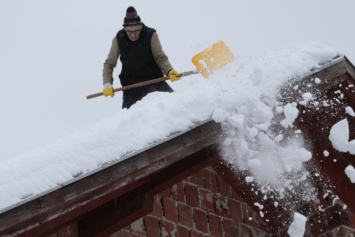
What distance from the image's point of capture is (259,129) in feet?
15.3

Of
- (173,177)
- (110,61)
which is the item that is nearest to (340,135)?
(173,177)

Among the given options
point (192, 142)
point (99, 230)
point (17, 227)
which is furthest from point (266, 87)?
point (17, 227)

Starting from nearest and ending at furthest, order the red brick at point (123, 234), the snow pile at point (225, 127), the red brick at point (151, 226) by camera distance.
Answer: the snow pile at point (225, 127) < the red brick at point (123, 234) < the red brick at point (151, 226)

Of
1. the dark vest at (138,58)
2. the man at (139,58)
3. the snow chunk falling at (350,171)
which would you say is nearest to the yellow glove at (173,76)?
the man at (139,58)

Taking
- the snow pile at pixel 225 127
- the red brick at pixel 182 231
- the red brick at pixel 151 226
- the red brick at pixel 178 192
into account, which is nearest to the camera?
the snow pile at pixel 225 127

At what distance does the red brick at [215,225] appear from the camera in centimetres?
543

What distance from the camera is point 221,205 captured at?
5598mm

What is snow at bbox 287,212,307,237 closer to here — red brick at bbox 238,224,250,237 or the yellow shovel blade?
red brick at bbox 238,224,250,237

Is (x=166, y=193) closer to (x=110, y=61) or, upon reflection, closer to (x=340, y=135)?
(x=340, y=135)

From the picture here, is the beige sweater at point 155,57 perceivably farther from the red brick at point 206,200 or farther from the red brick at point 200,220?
the red brick at point 200,220

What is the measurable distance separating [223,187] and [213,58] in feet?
7.88

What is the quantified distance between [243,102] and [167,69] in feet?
11.8

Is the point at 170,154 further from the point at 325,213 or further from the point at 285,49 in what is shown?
the point at 325,213

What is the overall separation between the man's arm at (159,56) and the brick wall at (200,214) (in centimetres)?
255
